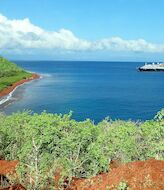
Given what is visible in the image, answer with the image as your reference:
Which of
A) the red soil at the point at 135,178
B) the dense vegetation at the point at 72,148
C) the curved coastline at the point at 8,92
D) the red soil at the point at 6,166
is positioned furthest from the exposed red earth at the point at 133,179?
the curved coastline at the point at 8,92

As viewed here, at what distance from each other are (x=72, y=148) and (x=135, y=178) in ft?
27.6

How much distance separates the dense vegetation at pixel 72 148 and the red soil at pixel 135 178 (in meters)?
2.80

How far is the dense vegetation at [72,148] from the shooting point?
98.8 ft

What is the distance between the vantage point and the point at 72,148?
33375 mm

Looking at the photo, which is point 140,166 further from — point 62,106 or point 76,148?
point 62,106

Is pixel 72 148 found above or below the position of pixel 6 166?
above

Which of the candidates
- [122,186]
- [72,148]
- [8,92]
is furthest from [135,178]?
[8,92]

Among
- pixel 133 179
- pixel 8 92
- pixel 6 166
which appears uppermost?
pixel 133 179

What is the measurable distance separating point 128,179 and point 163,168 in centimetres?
257

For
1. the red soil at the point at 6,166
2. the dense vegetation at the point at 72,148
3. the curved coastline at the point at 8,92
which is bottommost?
the curved coastline at the point at 8,92

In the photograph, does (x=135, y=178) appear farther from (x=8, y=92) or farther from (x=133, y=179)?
(x=8, y=92)

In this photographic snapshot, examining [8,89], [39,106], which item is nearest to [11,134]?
[39,106]

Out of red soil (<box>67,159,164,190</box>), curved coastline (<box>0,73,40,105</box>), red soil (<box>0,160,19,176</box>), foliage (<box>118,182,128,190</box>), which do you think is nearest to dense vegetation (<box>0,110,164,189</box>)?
red soil (<box>0,160,19,176</box>)

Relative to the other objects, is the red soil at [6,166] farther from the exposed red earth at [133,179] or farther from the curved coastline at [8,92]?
the curved coastline at [8,92]
